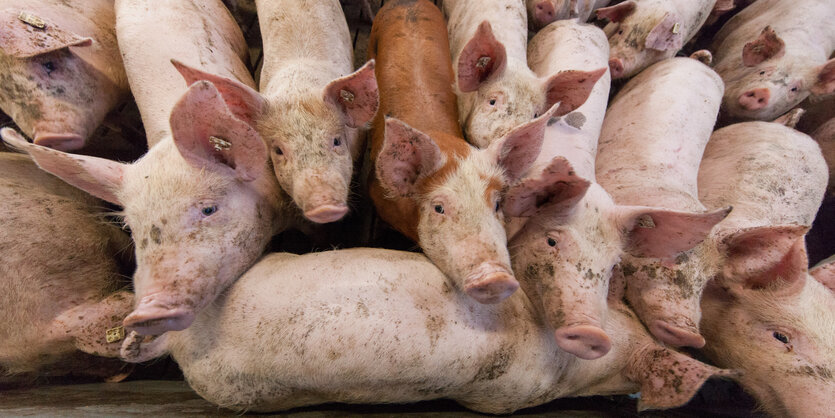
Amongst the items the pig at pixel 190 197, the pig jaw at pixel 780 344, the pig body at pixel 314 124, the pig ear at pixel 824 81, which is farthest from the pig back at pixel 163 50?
the pig ear at pixel 824 81

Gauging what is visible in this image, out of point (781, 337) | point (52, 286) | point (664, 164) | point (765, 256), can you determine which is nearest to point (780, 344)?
point (781, 337)

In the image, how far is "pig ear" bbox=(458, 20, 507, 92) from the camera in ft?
6.72

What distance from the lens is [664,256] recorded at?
5.71ft

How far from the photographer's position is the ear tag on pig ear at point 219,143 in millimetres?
1477

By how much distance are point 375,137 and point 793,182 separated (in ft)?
8.60

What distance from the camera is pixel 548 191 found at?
163cm

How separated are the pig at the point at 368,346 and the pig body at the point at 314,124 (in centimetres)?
28

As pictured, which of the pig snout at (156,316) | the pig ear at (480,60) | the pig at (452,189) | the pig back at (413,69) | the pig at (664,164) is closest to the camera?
the pig snout at (156,316)

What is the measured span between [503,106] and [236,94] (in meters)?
1.33

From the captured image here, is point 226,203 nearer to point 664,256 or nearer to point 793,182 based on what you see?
point 664,256

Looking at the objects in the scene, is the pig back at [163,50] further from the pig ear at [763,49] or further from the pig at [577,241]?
the pig ear at [763,49]

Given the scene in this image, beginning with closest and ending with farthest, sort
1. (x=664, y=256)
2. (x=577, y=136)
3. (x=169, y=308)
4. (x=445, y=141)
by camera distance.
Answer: (x=169, y=308) → (x=664, y=256) → (x=445, y=141) → (x=577, y=136)

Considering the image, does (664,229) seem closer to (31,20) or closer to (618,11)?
(618,11)

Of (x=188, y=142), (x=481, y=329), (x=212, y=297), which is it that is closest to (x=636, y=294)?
(x=481, y=329)
